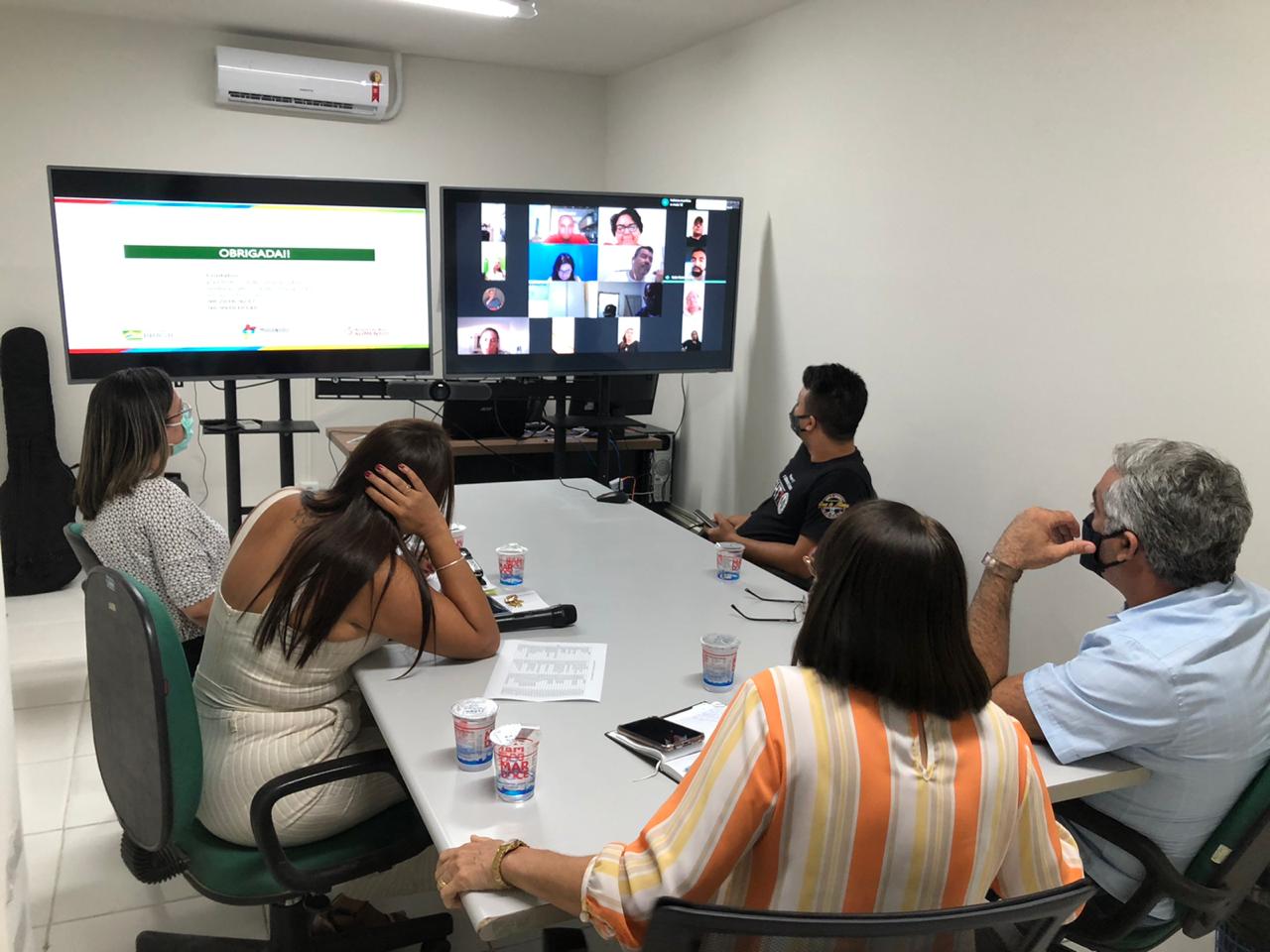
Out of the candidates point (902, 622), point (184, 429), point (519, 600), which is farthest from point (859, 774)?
point (184, 429)

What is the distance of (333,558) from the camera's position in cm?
175

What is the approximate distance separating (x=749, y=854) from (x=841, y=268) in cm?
302

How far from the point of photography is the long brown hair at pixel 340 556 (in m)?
1.74

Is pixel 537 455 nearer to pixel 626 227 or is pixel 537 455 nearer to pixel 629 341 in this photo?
pixel 629 341

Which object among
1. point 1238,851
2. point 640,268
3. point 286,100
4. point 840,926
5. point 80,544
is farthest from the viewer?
point 286,100

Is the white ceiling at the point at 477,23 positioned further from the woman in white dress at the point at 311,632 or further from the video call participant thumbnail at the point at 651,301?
the woman in white dress at the point at 311,632

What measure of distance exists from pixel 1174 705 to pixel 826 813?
80 cm

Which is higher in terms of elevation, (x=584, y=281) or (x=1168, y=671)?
(x=584, y=281)

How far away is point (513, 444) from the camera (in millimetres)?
4648

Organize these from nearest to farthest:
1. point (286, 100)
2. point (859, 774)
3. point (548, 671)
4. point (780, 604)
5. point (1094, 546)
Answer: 1. point (859, 774)
2. point (1094, 546)
3. point (548, 671)
4. point (780, 604)
5. point (286, 100)

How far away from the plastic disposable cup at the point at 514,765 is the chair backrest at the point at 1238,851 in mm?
1156

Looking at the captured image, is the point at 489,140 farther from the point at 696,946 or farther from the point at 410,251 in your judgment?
the point at 696,946

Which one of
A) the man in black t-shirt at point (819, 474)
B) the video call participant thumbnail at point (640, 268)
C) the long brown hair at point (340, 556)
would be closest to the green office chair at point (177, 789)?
the long brown hair at point (340, 556)

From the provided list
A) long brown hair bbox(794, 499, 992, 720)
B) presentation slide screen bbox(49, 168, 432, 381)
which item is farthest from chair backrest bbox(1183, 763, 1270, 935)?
presentation slide screen bbox(49, 168, 432, 381)
